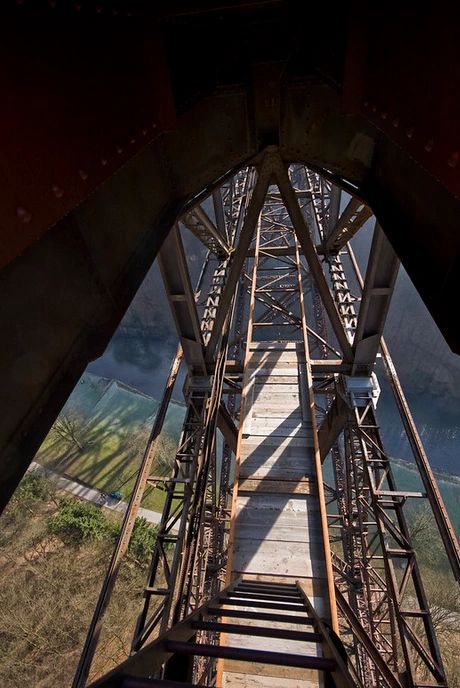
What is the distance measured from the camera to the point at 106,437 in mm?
30609

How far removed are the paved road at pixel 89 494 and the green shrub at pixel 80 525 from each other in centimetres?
224

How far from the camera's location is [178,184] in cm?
315

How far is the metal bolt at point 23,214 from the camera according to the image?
A: 3.16 ft

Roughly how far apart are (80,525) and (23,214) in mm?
23480

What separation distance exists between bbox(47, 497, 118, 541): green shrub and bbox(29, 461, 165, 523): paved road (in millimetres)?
2242

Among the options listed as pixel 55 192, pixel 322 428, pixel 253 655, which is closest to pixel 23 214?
pixel 55 192

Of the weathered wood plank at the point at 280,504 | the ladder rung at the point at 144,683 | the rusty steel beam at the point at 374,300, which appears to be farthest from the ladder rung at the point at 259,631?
the rusty steel beam at the point at 374,300

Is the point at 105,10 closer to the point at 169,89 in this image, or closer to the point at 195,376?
the point at 169,89

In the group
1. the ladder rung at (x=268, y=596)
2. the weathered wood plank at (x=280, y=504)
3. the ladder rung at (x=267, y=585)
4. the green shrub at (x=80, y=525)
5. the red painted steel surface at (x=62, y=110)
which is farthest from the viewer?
the green shrub at (x=80, y=525)

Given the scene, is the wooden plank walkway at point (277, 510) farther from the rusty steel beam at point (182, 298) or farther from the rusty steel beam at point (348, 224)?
the rusty steel beam at point (348, 224)

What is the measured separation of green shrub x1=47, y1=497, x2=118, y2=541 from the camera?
19547mm

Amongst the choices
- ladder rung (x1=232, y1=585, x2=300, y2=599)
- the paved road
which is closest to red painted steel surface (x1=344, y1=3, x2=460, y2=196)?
ladder rung (x1=232, y1=585, x2=300, y2=599)

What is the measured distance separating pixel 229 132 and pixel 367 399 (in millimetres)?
5165

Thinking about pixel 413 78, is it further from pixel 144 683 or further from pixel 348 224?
pixel 348 224
